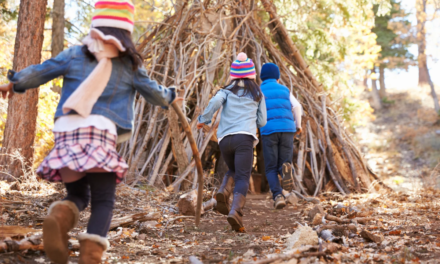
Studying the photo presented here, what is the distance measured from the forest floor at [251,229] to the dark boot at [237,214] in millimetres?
85

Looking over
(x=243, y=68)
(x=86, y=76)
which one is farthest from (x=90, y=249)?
(x=243, y=68)

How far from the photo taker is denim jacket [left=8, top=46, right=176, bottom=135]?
228 cm

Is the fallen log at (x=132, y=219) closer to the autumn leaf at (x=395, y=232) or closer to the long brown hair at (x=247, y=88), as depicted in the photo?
the long brown hair at (x=247, y=88)

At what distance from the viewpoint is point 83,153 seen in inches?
84.9

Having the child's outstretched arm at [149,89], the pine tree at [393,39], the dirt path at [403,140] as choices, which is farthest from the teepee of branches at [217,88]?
the pine tree at [393,39]

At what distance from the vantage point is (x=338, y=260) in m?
2.55

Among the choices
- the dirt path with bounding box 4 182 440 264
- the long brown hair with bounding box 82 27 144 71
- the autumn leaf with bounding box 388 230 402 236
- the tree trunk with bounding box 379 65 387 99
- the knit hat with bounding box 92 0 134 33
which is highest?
the tree trunk with bounding box 379 65 387 99

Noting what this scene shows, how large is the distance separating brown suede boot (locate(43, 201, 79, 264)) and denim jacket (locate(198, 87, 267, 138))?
2094 mm

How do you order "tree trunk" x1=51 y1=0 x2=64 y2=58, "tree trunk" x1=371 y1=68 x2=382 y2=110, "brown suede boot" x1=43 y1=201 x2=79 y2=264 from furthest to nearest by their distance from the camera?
"tree trunk" x1=371 y1=68 x2=382 y2=110, "tree trunk" x1=51 y1=0 x2=64 y2=58, "brown suede boot" x1=43 y1=201 x2=79 y2=264

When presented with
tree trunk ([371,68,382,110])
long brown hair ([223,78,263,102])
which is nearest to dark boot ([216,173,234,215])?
long brown hair ([223,78,263,102])

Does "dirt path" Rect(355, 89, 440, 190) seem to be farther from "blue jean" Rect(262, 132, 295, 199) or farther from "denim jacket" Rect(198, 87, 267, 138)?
"denim jacket" Rect(198, 87, 267, 138)

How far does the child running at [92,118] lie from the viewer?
2158 millimetres

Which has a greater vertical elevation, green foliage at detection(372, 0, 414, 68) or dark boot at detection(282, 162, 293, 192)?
green foliage at detection(372, 0, 414, 68)

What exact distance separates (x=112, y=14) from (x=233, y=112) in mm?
2061
